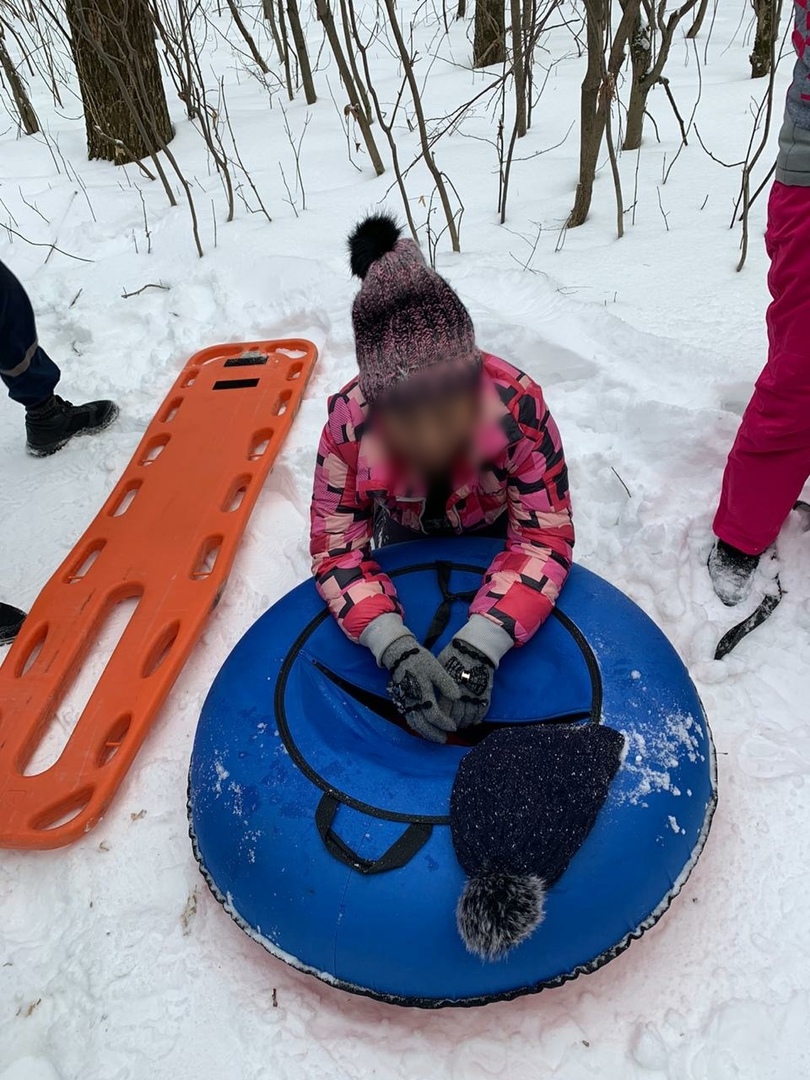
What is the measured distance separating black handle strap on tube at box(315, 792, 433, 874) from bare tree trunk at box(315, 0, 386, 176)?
313cm

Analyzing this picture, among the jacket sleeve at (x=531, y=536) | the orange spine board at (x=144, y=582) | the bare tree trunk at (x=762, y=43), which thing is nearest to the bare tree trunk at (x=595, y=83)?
the bare tree trunk at (x=762, y=43)

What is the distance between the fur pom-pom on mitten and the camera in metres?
1.13

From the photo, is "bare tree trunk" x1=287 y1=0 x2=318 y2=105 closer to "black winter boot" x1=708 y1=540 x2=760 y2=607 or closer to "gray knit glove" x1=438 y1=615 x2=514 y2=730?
"black winter boot" x1=708 y1=540 x2=760 y2=607

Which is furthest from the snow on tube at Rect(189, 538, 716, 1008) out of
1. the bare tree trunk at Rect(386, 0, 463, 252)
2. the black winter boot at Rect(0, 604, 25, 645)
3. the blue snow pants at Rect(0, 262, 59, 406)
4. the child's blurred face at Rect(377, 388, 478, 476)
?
the bare tree trunk at Rect(386, 0, 463, 252)

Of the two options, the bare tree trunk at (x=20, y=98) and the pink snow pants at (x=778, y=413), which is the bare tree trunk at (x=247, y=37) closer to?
the bare tree trunk at (x=20, y=98)

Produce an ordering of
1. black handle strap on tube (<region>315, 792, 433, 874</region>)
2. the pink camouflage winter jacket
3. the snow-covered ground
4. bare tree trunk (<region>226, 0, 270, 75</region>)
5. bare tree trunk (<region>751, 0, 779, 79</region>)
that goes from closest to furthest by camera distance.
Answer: black handle strap on tube (<region>315, 792, 433, 874</region>), the snow-covered ground, the pink camouflage winter jacket, bare tree trunk (<region>751, 0, 779, 79</region>), bare tree trunk (<region>226, 0, 270, 75</region>)

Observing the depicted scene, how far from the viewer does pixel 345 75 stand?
3348mm

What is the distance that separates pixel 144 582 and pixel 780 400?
167 cm

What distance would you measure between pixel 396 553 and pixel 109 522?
1096 millimetres

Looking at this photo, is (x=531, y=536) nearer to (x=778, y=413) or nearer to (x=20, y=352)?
(x=778, y=413)

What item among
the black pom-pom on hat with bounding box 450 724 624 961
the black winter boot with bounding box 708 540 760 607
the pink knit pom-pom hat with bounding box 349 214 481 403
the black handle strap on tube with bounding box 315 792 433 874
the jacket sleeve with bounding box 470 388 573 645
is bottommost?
the black winter boot with bounding box 708 540 760 607

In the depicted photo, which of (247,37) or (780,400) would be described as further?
(247,37)

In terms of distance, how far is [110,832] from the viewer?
1.68 meters

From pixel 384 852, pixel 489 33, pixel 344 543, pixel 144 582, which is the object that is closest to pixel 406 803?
Answer: pixel 384 852
